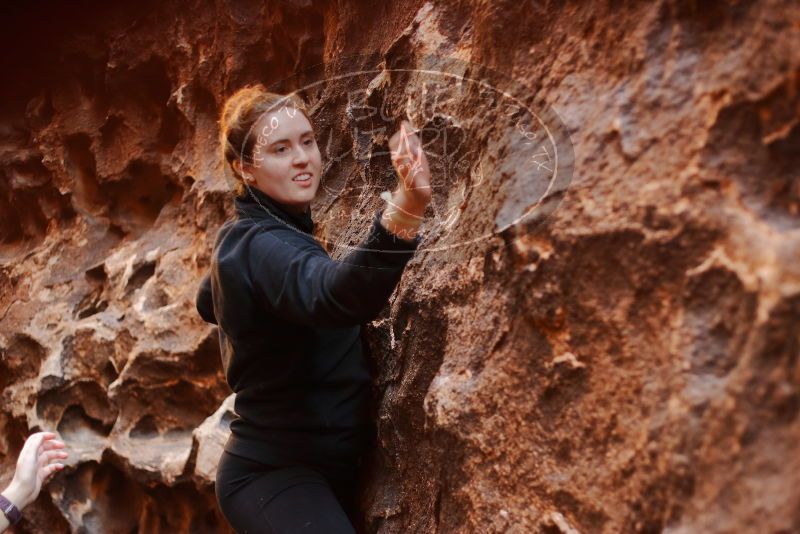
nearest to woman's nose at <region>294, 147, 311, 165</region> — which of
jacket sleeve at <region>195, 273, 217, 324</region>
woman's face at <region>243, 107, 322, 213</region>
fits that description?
woman's face at <region>243, 107, 322, 213</region>

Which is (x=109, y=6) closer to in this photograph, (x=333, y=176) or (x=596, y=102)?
(x=333, y=176)

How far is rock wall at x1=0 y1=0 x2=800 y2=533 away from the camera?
2.43ft

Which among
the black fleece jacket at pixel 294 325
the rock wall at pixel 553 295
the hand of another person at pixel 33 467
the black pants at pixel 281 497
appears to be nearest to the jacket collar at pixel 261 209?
the black fleece jacket at pixel 294 325

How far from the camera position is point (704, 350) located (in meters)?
0.77

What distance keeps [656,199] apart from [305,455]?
0.72 meters

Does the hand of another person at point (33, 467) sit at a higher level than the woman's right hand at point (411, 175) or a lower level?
lower

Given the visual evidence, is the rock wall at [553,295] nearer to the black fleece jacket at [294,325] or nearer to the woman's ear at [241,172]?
the black fleece jacket at [294,325]

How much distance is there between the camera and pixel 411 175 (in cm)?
90

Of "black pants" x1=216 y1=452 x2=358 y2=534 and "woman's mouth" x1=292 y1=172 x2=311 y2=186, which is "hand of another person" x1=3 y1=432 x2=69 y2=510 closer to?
"black pants" x1=216 y1=452 x2=358 y2=534

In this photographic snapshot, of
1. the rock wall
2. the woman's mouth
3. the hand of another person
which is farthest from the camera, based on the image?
the hand of another person

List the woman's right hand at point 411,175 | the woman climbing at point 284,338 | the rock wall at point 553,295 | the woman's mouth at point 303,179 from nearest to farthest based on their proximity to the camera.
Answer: the rock wall at point 553,295, the woman's right hand at point 411,175, the woman climbing at point 284,338, the woman's mouth at point 303,179

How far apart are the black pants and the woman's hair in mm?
470

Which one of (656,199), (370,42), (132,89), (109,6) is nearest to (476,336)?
(656,199)

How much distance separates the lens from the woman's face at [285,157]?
1.12 metres
